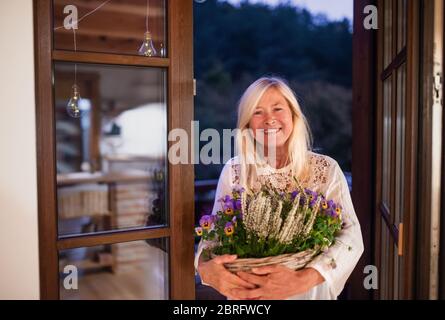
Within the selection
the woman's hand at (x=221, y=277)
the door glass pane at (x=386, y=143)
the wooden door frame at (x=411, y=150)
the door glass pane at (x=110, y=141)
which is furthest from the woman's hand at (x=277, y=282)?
the door glass pane at (x=110, y=141)

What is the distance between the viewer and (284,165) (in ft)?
5.91

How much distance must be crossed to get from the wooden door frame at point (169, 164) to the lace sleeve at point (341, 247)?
1.74 feet

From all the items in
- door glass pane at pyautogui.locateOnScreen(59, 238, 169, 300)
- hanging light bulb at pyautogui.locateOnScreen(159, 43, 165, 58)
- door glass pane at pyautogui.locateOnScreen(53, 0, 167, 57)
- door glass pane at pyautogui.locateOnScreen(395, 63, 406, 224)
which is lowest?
door glass pane at pyautogui.locateOnScreen(59, 238, 169, 300)

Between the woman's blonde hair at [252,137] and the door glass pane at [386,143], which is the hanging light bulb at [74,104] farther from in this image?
the door glass pane at [386,143]

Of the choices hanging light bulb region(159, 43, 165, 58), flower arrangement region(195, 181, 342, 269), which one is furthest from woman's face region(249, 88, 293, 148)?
hanging light bulb region(159, 43, 165, 58)

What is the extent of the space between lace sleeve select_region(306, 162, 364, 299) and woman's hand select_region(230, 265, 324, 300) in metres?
0.06

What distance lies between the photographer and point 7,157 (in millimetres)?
Result: 1448

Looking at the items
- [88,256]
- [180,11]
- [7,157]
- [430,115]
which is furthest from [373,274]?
[88,256]

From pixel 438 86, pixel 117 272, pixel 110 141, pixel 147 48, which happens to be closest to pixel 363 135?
pixel 438 86

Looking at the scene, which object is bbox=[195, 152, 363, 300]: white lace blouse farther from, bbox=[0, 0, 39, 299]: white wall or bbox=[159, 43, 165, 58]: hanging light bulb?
bbox=[0, 0, 39, 299]: white wall

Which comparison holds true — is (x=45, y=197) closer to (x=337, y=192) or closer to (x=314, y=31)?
(x=337, y=192)

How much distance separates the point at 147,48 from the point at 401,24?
1040mm

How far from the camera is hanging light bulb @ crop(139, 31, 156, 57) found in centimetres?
167

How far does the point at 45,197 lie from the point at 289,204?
874 mm
